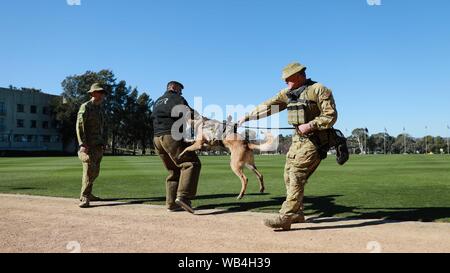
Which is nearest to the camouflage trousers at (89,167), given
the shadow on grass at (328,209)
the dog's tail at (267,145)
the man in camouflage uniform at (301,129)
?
the shadow on grass at (328,209)

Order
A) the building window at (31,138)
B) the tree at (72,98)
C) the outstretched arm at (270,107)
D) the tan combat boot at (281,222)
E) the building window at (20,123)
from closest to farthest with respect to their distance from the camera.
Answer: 1. the tan combat boot at (281,222)
2. the outstretched arm at (270,107)
3. the tree at (72,98)
4. the building window at (20,123)
5. the building window at (31,138)

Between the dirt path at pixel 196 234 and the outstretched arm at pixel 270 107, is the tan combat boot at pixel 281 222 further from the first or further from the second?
the outstretched arm at pixel 270 107

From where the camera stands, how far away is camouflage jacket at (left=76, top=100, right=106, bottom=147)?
9344mm

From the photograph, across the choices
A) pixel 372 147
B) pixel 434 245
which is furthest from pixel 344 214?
pixel 372 147

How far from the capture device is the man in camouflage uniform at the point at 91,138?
9273mm

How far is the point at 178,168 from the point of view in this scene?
8727 mm

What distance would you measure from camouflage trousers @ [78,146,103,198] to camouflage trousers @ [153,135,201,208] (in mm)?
1676

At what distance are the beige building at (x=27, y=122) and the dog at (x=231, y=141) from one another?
87778 millimetres

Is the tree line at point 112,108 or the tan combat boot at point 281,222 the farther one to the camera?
Answer: the tree line at point 112,108

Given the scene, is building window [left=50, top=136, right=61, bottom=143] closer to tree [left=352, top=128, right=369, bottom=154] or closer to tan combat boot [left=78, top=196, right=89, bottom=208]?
tan combat boot [left=78, top=196, right=89, bottom=208]

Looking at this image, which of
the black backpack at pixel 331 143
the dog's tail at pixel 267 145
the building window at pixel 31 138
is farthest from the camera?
the building window at pixel 31 138

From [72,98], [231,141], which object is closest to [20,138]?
[72,98]

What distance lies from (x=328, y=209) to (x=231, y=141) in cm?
250

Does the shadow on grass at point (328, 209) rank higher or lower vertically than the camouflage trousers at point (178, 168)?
lower
